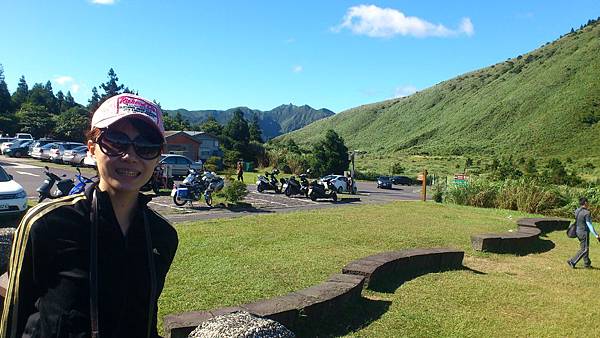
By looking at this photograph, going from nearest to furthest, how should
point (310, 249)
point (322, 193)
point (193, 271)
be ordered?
point (193, 271) → point (310, 249) → point (322, 193)

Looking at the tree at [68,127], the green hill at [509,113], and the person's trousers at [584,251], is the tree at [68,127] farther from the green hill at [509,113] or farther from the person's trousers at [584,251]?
the green hill at [509,113]

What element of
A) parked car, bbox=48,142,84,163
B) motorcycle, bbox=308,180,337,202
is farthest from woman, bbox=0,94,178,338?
parked car, bbox=48,142,84,163

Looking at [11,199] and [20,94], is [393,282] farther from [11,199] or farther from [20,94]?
[20,94]

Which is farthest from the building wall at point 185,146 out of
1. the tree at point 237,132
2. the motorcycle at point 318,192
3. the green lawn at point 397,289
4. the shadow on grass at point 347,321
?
the shadow on grass at point 347,321

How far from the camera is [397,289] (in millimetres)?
6625

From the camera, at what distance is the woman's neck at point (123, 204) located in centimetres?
170

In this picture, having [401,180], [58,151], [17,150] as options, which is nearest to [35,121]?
[17,150]

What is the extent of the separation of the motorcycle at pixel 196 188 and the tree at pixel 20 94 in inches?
2053

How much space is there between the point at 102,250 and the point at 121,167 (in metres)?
0.29

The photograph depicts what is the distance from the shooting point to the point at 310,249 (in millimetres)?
8703

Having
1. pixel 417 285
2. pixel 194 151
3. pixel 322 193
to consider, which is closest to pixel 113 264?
pixel 417 285

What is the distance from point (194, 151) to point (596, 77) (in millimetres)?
70396

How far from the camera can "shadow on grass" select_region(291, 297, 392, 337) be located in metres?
4.88

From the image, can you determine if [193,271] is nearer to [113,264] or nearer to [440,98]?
[113,264]
